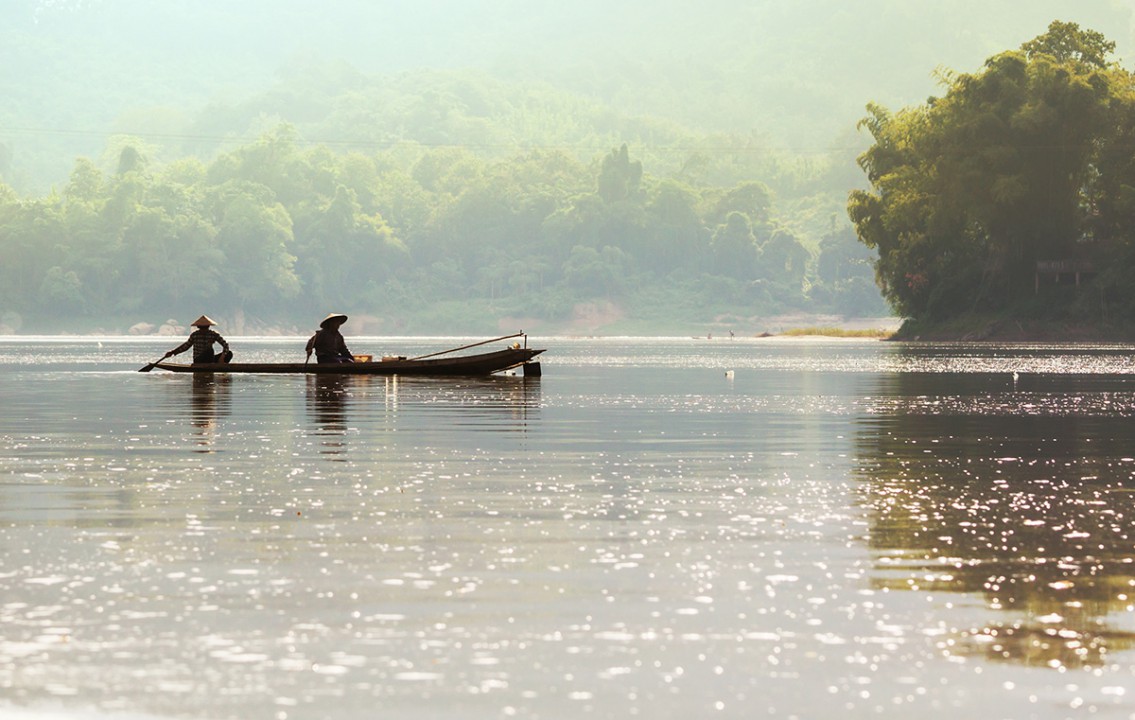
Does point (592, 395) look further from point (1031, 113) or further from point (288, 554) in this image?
point (1031, 113)

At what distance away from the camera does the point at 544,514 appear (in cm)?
1642

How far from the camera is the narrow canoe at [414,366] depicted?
170 feet

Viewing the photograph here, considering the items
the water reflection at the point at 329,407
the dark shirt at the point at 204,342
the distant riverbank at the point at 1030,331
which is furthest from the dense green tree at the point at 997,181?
the dark shirt at the point at 204,342

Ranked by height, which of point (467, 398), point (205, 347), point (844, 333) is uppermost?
point (205, 347)

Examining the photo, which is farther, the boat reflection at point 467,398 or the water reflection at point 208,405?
the boat reflection at point 467,398

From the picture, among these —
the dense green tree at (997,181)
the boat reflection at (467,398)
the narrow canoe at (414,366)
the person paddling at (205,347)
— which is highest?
the dense green tree at (997,181)

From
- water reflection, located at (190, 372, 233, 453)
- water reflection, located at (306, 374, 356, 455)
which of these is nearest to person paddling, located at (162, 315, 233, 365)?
water reflection, located at (190, 372, 233, 453)

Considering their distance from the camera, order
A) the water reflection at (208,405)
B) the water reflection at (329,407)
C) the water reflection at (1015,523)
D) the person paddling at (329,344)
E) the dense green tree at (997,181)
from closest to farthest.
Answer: the water reflection at (1015,523)
the water reflection at (329,407)
the water reflection at (208,405)
the person paddling at (329,344)
the dense green tree at (997,181)

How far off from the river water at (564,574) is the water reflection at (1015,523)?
0.16ft

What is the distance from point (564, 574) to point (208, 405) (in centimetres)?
2625

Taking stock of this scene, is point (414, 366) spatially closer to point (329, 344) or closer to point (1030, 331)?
point (329, 344)

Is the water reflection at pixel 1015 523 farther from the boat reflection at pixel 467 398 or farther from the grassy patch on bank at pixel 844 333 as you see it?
the grassy patch on bank at pixel 844 333

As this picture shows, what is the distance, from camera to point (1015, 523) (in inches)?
622

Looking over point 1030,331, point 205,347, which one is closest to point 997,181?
point 1030,331
